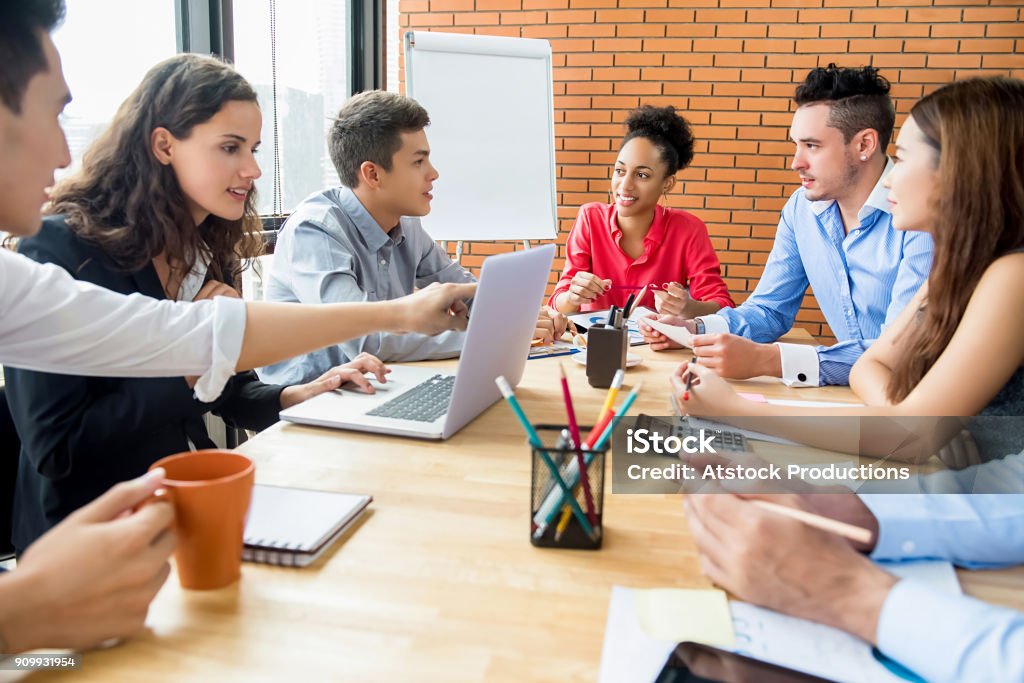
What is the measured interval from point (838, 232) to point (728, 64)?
2.21m

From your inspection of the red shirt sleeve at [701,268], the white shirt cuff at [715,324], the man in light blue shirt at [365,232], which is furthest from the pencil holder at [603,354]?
the red shirt sleeve at [701,268]

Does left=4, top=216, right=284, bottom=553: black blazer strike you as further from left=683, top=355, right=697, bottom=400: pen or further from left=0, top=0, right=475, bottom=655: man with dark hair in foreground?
left=683, top=355, right=697, bottom=400: pen

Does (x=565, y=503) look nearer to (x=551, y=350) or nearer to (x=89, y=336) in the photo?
(x=89, y=336)

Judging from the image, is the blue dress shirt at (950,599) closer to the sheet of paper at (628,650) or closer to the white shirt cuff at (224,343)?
the sheet of paper at (628,650)

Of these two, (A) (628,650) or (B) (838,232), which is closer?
(A) (628,650)

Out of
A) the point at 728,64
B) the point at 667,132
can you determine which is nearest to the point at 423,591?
the point at 667,132

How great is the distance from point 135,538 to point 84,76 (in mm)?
1976

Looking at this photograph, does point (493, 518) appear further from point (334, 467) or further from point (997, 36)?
point (997, 36)

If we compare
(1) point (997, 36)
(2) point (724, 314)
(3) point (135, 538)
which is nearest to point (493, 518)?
(3) point (135, 538)

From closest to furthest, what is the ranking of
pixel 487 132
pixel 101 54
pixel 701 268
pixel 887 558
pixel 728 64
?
pixel 887 558, pixel 101 54, pixel 701 268, pixel 487 132, pixel 728 64

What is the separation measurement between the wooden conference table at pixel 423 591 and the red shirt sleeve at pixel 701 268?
2087 millimetres

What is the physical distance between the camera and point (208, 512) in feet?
2.21

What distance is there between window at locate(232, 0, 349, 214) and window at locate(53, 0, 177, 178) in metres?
0.45

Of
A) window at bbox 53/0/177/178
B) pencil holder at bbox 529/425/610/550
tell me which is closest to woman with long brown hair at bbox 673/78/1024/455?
pencil holder at bbox 529/425/610/550
